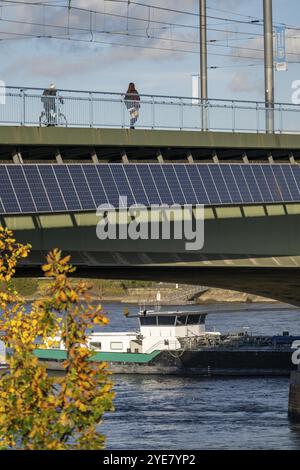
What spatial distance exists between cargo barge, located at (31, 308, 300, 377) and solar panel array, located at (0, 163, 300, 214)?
38.9m

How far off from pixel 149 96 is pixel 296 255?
9183mm

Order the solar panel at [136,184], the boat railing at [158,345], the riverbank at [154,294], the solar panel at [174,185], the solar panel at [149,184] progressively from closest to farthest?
the solar panel at [136,184] → the solar panel at [149,184] → the solar panel at [174,185] → the boat railing at [158,345] → the riverbank at [154,294]

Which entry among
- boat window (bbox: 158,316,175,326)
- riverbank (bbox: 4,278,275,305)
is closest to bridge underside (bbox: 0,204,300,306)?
boat window (bbox: 158,316,175,326)

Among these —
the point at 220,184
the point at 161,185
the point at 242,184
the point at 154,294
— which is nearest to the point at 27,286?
the point at 154,294

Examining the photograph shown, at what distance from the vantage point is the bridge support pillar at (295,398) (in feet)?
175

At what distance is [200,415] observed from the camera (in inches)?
2172

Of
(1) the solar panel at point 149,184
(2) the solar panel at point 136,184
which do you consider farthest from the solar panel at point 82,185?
(1) the solar panel at point 149,184

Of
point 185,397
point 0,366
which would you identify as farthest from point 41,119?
point 0,366

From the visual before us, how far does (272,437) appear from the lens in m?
48.2

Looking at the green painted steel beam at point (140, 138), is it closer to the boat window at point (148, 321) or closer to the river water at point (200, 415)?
the river water at point (200, 415)

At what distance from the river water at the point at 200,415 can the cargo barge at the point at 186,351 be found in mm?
2129

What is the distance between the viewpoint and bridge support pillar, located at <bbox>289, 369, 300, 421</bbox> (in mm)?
53234

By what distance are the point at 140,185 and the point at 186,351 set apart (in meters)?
47.1
